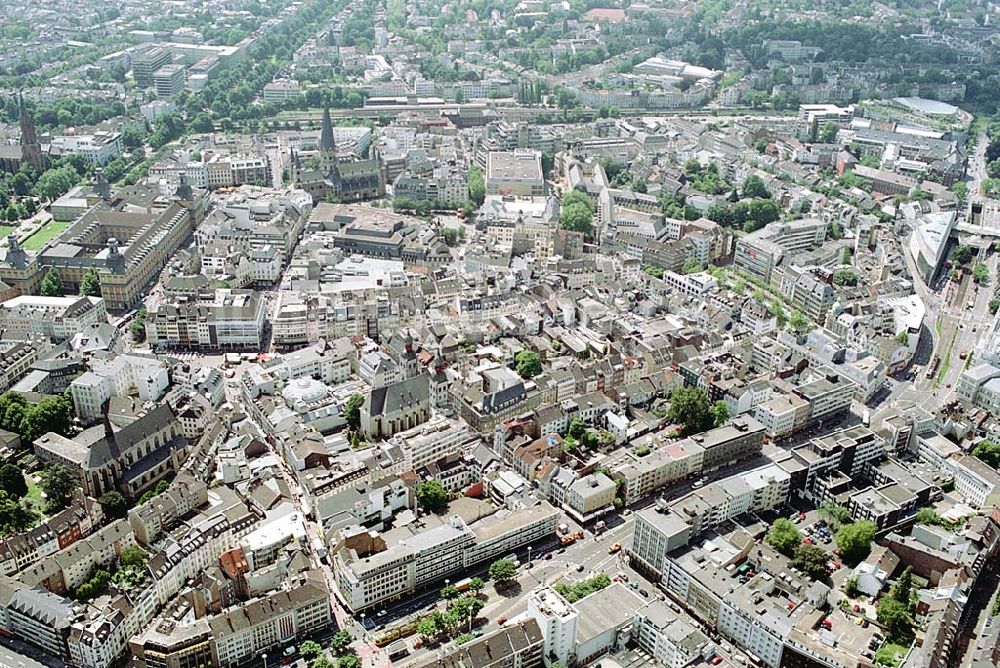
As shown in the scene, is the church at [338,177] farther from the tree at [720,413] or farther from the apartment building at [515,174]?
the tree at [720,413]

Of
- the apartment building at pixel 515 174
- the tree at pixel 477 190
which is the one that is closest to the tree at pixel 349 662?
the tree at pixel 477 190

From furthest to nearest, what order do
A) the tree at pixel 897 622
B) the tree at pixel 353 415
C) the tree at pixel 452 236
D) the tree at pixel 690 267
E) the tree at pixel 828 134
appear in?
the tree at pixel 828 134
the tree at pixel 452 236
the tree at pixel 690 267
the tree at pixel 353 415
the tree at pixel 897 622

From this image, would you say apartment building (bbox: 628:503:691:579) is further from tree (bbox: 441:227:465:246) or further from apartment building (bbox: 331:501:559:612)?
tree (bbox: 441:227:465:246)

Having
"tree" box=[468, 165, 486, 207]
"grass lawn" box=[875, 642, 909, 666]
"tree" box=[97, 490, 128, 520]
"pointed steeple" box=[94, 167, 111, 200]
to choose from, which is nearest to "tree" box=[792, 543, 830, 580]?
"grass lawn" box=[875, 642, 909, 666]

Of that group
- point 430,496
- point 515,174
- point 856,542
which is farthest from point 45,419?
point 515,174

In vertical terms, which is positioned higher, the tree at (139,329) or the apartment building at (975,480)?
the apartment building at (975,480)

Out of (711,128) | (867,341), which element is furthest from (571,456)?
(711,128)
